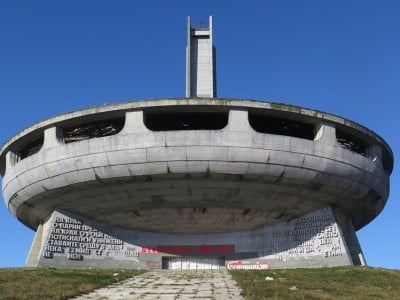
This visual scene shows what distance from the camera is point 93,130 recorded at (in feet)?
87.2

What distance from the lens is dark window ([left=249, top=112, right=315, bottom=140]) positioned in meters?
26.3

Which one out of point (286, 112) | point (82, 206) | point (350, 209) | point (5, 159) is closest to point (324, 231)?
point (350, 209)

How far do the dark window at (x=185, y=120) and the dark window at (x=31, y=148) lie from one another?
6622 mm

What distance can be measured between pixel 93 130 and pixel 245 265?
11630 millimetres

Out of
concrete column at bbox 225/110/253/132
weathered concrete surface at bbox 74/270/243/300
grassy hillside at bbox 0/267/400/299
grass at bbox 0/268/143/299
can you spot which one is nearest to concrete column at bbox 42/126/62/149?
grassy hillside at bbox 0/267/400/299

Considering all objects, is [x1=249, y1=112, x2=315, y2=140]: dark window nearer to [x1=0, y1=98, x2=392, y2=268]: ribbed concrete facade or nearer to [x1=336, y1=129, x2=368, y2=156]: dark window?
[x1=0, y1=98, x2=392, y2=268]: ribbed concrete facade

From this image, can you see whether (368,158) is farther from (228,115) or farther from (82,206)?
(82,206)

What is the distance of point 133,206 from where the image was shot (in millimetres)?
26984

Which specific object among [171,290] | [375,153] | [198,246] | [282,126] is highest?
[282,126]

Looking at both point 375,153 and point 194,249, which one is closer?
point 375,153

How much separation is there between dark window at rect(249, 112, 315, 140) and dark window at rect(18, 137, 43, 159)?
1197 centimetres

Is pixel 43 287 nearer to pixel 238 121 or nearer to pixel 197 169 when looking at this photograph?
pixel 197 169

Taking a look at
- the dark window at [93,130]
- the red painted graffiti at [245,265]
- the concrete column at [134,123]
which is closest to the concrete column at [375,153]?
the red painted graffiti at [245,265]

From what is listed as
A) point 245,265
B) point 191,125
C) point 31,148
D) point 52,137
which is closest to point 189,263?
point 245,265
